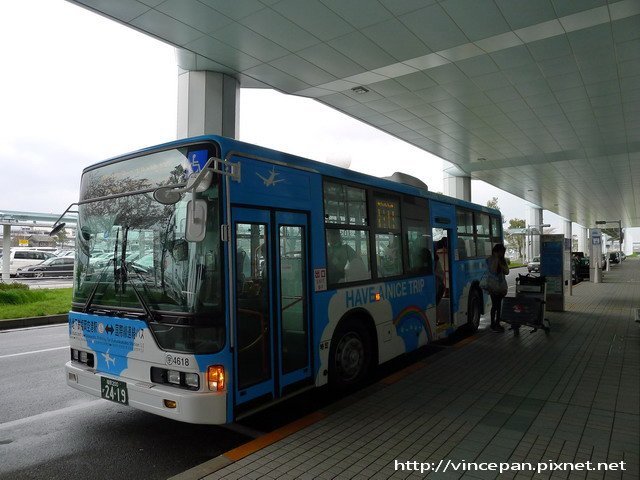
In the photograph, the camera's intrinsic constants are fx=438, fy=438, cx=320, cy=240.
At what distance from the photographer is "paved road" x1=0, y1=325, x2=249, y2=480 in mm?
3846

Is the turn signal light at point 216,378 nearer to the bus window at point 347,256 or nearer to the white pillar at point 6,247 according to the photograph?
the bus window at point 347,256

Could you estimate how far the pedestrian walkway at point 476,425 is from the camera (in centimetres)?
367

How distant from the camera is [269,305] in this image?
4578 mm

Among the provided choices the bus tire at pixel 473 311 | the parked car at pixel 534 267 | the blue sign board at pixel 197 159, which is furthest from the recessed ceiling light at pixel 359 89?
the parked car at pixel 534 267

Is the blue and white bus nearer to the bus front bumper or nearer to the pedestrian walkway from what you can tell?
the bus front bumper

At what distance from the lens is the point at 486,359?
7309 millimetres

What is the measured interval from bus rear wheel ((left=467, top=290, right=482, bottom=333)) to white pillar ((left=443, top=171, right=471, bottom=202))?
17475 millimetres

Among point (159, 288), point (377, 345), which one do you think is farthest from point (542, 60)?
point (159, 288)

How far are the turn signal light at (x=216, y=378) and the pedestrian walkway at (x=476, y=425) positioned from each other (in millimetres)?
614

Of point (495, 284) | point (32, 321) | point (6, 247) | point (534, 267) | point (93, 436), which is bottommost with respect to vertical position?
point (93, 436)

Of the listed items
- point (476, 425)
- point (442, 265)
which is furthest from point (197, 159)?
point (442, 265)

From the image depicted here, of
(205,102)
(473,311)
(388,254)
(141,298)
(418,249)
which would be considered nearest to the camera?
(141,298)

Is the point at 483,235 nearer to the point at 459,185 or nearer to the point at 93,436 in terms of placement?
the point at 93,436

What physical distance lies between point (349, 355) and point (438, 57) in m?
8.01
